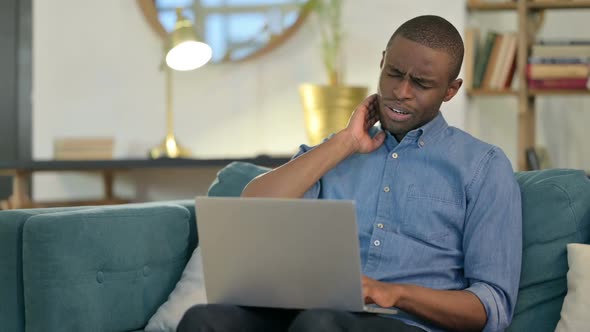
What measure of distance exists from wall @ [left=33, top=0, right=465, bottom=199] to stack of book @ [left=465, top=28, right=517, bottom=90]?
52 cm

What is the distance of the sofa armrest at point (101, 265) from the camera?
1954 millimetres

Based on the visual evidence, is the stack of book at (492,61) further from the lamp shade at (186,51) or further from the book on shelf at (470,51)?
the lamp shade at (186,51)

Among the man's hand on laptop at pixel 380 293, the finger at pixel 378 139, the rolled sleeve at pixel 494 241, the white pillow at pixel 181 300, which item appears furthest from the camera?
the white pillow at pixel 181 300

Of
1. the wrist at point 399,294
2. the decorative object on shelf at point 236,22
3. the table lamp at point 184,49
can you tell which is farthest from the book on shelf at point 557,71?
the wrist at point 399,294

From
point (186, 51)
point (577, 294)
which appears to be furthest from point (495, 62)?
point (577, 294)

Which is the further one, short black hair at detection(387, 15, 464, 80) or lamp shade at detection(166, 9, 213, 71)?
lamp shade at detection(166, 9, 213, 71)

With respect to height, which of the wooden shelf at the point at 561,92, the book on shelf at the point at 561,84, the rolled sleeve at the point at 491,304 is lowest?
the rolled sleeve at the point at 491,304

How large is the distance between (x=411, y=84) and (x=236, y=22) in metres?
2.54

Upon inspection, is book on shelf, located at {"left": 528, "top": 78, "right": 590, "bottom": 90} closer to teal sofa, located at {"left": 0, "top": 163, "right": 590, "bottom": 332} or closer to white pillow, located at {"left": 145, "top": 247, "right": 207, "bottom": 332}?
teal sofa, located at {"left": 0, "top": 163, "right": 590, "bottom": 332}

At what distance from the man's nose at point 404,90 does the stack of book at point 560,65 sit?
6.98ft

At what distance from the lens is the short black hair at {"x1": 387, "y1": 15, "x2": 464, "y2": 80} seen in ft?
6.06

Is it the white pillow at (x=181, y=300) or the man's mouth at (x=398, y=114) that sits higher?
the man's mouth at (x=398, y=114)

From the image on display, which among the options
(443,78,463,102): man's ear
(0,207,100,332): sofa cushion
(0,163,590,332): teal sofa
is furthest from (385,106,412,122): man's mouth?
(0,207,100,332): sofa cushion

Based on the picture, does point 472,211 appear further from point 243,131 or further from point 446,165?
point 243,131
